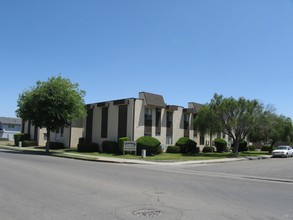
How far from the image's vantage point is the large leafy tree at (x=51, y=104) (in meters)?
36.2

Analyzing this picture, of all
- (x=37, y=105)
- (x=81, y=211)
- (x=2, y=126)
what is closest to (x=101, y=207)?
(x=81, y=211)

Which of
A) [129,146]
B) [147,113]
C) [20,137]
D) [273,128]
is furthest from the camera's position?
[20,137]

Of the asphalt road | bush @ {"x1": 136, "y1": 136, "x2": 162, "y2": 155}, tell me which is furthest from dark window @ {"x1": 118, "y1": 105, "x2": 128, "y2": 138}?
the asphalt road

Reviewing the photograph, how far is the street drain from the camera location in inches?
307

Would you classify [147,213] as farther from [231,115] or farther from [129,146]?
[231,115]

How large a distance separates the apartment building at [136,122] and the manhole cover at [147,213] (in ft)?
100

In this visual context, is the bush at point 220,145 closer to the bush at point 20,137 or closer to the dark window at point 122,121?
the dark window at point 122,121

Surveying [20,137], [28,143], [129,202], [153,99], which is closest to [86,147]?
[153,99]

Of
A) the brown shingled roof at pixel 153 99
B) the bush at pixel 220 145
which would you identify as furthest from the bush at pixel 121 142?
the bush at pixel 220 145

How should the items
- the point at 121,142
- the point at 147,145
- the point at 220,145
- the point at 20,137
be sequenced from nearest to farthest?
1. the point at 147,145
2. the point at 121,142
3. the point at 220,145
4. the point at 20,137

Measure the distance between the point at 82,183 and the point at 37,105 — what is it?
82.4 ft

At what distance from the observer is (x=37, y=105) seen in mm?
36281

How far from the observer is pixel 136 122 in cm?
3962

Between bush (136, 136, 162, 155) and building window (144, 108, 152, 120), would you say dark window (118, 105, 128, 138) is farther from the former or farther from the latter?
bush (136, 136, 162, 155)
